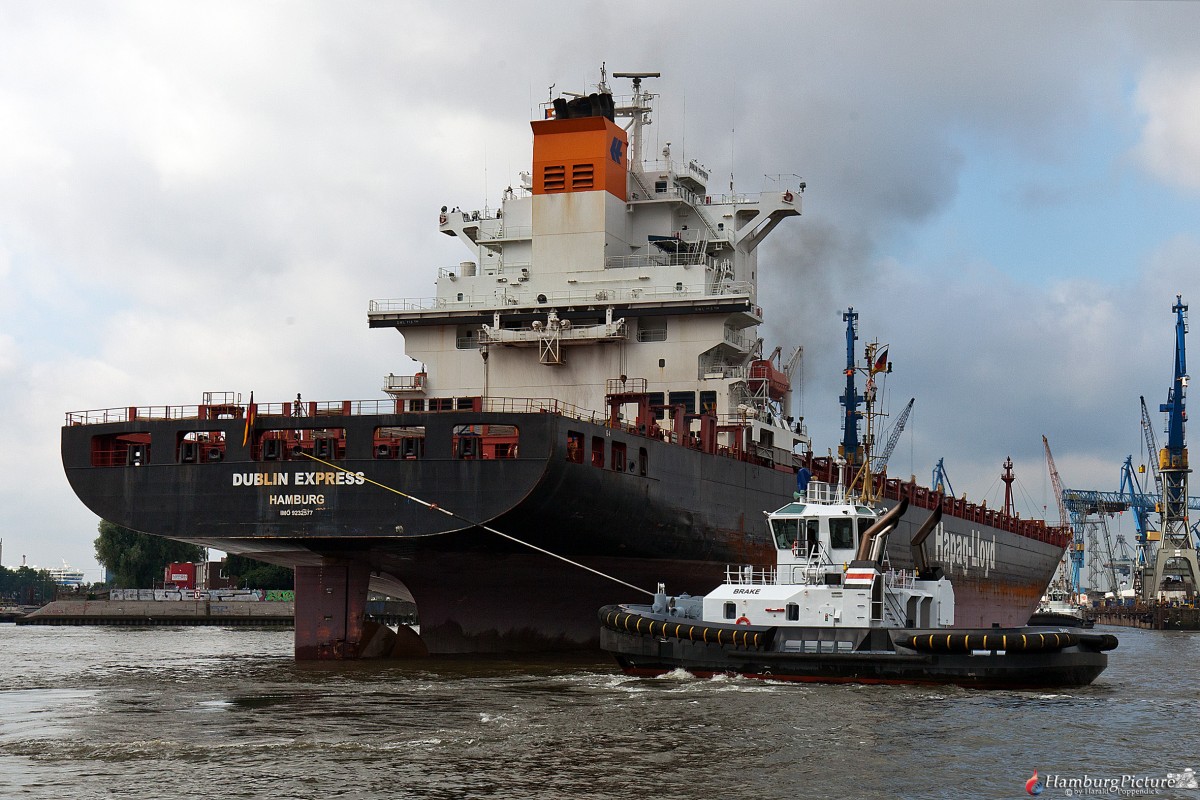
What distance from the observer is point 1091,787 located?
14695 millimetres

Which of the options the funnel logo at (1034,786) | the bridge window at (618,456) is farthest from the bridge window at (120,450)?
the funnel logo at (1034,786)

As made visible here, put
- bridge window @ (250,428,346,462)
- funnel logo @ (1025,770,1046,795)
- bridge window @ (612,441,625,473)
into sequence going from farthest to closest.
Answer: bridge window @ (612,441,625,473) → bridge window @ (250,428,346,462) → funnel logo @ (1025,770,1046,795)

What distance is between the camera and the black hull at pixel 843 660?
22.8 metres

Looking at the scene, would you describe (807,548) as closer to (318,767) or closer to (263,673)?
(263,673)

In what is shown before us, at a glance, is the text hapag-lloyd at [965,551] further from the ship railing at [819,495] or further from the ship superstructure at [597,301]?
the ship railing at [819,495]

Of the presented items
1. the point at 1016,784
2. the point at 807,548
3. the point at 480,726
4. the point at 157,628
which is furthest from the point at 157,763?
the point at 157,628

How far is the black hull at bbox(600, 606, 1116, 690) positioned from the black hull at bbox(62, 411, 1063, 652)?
3081 millimetres

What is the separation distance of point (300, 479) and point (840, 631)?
32.8 feet

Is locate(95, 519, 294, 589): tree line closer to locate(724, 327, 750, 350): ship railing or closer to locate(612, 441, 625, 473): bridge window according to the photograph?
locate(724, 327, 750, 350): ship railing

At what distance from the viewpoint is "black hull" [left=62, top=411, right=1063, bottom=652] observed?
84.1ft

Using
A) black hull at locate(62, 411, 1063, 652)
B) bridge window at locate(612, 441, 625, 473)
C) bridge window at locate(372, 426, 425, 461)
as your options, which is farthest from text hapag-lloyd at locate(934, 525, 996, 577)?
bridge window at locate(372, 426, 425, 461)

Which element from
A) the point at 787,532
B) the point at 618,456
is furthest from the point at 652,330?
the point at 787,532

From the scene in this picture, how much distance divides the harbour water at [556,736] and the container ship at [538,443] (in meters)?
2.50

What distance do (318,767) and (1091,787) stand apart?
8.01 meters
